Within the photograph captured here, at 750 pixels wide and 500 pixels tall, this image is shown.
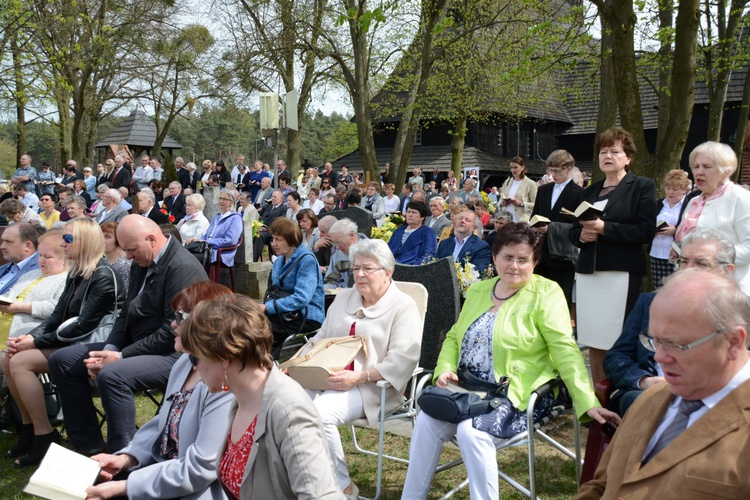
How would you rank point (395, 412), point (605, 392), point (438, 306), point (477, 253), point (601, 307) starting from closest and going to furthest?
1. point (605, 392)
2. point (395, 412)
3. point (601, 307)
4. point (438, 306)
5. point (477, 253)

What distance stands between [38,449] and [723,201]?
486 cm

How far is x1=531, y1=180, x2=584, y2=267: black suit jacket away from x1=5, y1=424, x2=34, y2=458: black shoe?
4.04 m

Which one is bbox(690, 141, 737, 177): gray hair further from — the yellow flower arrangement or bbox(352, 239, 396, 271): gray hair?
the yellow flower arrangement

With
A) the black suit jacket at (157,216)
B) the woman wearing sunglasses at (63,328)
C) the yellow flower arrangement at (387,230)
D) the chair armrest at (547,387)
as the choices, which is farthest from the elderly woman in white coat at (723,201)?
the black suit jacket at (157,216)

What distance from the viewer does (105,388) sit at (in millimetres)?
4188

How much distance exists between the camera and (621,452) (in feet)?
7.52

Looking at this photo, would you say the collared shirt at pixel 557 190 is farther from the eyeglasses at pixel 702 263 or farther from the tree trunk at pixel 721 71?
the tree trunk at pixel 721 71

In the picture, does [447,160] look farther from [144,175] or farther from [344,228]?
→ [344,228]

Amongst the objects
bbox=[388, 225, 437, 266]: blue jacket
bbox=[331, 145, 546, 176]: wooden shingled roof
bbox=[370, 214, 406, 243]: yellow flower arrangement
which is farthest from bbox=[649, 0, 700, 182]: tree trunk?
bbox=[331, 145, 546, 176]: wooden shingled roof

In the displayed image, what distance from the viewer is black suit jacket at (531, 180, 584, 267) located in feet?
18.1

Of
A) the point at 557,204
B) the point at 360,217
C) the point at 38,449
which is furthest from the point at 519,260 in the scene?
the point at 360,217

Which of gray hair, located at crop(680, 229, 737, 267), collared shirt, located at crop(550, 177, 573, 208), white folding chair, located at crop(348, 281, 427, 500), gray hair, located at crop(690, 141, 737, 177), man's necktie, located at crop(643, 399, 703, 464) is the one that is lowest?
white folding chair, located at crop(348, 281, 427, 500)

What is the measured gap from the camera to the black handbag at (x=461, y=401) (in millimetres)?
3326

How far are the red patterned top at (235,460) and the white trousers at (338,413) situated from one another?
107cm
